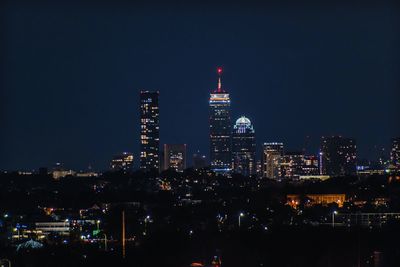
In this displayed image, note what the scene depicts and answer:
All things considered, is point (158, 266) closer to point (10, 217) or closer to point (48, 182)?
point (10, 217)

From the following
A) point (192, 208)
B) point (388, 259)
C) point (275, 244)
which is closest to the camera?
point (388, 259)

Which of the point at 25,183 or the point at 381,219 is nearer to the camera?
the point at 381,219

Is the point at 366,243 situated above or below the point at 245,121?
below

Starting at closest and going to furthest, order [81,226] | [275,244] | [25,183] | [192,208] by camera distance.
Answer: [275,244], [81,226], [192,208], [25,183]

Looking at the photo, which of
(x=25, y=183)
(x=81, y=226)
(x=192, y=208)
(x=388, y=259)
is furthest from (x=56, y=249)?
(x=25, y=183)

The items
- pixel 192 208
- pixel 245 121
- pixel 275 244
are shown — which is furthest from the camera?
pixel 245 121

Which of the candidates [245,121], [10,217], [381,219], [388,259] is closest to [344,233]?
[388,259]

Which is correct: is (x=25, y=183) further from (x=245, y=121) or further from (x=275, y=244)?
(x=275, y=244)

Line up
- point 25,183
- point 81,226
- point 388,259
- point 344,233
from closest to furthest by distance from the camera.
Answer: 1. point 388,259
2. point 344,233
3. point 81,226
4. point 25,183

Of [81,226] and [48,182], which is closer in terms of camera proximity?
[81,226]
